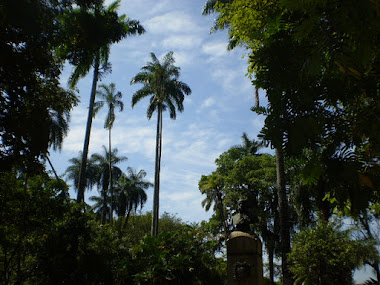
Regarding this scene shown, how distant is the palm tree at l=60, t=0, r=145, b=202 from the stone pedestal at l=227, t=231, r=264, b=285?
22.4 ft

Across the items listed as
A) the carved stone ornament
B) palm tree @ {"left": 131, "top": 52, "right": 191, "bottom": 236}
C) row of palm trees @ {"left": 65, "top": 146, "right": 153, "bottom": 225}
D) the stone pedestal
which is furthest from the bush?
row of palm trees @ {"left": 65, "top": 146, "right": 153, "bottom": 225}

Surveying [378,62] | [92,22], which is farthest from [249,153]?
[378,62]

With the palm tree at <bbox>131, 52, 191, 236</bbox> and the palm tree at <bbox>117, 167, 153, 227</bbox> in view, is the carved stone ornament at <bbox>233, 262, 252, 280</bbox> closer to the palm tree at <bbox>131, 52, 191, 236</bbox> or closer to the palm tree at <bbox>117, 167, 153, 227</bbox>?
the palm tree at <bbox>131, 52, 191, 236</bbox>

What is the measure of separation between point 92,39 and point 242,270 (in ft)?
30.9

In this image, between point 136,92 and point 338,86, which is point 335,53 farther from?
point 136,92

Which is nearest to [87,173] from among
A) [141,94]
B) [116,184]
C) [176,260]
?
[116,184]

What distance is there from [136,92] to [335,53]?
28379mm

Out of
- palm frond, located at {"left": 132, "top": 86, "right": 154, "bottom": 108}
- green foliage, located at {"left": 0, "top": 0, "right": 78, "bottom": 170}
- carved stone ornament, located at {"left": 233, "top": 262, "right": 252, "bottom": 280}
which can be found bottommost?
carved stone ornament, located at {"left": 233, "top": 262, "right": 252, "bottom": 280}

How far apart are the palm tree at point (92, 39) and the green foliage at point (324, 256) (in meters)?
11.2

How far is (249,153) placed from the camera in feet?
105

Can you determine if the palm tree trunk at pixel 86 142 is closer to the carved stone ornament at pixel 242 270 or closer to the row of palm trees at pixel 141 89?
the row of palm trees at pixel 141 89

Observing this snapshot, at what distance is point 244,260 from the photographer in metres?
8.05

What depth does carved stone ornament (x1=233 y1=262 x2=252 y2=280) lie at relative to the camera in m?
7.91

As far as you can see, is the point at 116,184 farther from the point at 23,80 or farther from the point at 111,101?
the point at 23,80
